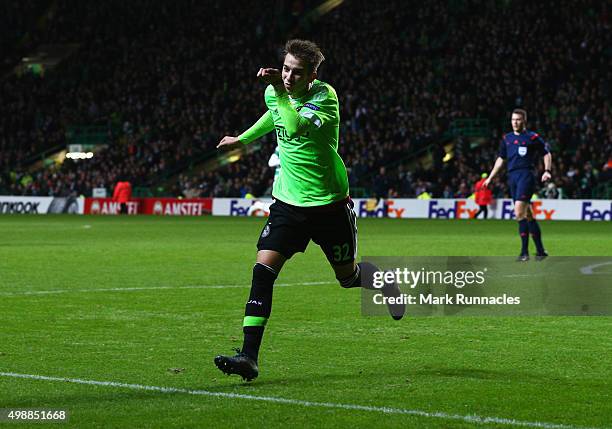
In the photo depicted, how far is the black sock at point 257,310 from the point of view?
6.71 m

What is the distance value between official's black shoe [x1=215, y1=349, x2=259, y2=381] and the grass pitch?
0.08 metres

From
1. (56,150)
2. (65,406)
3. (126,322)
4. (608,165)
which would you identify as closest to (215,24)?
(56,150)

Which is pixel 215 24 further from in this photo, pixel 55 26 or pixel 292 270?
pixel 292 270

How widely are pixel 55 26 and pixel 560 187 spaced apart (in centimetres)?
3704

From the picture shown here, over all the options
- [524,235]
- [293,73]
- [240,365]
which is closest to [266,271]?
[240,365]

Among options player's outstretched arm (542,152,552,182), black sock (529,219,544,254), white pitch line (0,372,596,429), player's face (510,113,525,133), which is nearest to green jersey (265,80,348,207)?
white pitch line (0,372,596,429)

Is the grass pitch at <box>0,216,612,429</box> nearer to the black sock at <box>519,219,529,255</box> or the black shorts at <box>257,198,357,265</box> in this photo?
the black shorts at <box>257,198,357,265</box>

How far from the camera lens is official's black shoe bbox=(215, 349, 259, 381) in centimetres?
640

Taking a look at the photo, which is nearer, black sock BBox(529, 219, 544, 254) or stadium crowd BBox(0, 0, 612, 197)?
black sock BBox(529, 219, 544, 254)

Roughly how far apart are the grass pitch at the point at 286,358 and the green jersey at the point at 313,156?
1.13 metres

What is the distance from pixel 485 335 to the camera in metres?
8.79

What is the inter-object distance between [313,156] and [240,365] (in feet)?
4.86

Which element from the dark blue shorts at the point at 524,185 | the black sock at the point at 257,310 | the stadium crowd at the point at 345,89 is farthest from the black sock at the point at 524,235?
the stadium crowd at the point at 345,89

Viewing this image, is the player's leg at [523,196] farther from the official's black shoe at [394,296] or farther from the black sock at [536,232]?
the official's black shoe at [394,296]
